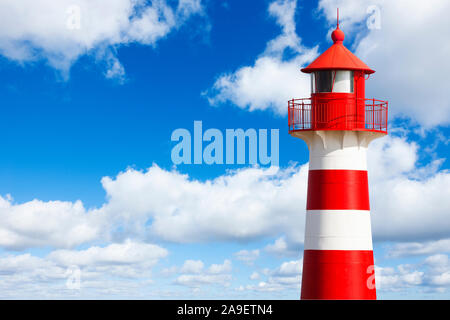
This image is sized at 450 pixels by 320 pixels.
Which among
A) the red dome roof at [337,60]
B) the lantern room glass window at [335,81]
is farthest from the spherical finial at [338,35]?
the lantern room glass window at [335,81]

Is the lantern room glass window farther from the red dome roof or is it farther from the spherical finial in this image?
the spherical finial

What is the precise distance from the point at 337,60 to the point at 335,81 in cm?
72

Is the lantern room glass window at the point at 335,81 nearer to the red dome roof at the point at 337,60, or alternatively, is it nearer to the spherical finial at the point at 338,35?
the red dome roof at the point at 337,60

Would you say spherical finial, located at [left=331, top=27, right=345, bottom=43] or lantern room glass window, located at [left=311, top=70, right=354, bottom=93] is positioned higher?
spherical finial, located at [left=331, top=27, right=345, bottom=43]

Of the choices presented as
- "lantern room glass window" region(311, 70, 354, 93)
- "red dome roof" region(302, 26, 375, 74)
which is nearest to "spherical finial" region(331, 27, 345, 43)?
"red dome roof" region(302, 26, 375, 74)

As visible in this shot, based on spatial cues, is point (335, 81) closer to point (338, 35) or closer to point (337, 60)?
point (337, 60)

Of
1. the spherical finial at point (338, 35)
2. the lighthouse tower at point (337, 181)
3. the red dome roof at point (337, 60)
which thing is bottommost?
the lighthouse tower at point (337, 181)

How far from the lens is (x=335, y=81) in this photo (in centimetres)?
3403

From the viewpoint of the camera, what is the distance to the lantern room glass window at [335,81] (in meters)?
34.0

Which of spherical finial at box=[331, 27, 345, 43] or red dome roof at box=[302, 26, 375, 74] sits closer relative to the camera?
red dome roof at box=[302, 26, 375, 74]

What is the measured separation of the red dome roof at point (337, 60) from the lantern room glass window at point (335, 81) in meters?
0.27

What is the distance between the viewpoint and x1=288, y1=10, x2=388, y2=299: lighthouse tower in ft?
110
